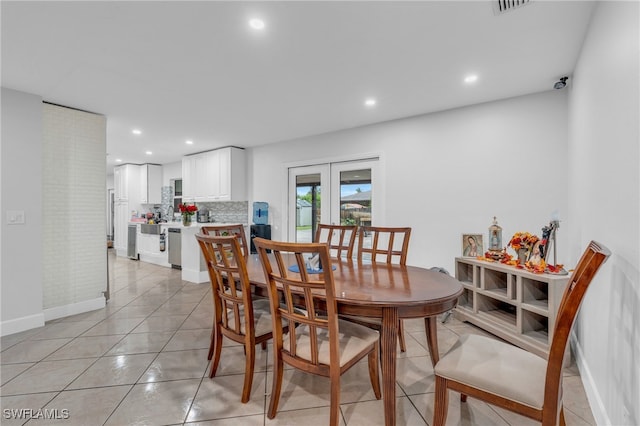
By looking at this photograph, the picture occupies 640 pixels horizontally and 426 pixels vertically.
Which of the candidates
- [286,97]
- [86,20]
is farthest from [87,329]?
[286,97]

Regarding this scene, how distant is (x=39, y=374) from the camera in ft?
6.90

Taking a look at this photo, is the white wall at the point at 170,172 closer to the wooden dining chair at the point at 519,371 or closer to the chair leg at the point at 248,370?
the chair leg at the point at 248,370

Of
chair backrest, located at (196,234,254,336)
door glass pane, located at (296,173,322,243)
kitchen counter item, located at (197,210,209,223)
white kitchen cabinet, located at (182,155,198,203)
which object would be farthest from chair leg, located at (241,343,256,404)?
kitchen counter item, located at (197,210,209,223)

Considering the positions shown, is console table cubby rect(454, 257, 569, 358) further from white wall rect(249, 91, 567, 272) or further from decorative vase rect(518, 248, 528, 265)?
white wall rect(249, 91, 567, 272)

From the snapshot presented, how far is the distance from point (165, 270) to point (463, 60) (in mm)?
5882

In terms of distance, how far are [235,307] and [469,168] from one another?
3.05m

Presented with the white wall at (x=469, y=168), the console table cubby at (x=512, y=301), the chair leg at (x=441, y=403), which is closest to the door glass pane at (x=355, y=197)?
the white wall at (x=469, y=168)

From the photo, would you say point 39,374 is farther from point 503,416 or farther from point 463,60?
point 463,60

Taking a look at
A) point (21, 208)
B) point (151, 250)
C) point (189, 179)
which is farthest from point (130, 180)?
point (21, 208)

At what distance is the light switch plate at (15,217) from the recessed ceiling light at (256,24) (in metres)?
3.01

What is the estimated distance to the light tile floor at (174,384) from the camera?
1677mm

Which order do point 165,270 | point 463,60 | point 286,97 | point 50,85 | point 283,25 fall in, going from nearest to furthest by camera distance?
point 283,25 → point 463,60 → point 50,85 → point 286,97 → point 165,270

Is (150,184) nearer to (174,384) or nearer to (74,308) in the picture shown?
(74,308)

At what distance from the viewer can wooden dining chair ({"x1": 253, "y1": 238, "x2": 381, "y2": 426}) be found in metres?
1.39
